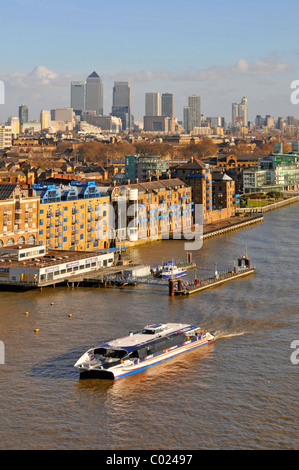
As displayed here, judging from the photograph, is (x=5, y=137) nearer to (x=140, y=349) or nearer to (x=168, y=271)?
(x=168, y=271)

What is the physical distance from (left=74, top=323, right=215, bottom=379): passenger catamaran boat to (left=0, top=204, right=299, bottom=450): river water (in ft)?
1.04

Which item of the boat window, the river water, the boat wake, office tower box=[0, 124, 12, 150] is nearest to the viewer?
the river water

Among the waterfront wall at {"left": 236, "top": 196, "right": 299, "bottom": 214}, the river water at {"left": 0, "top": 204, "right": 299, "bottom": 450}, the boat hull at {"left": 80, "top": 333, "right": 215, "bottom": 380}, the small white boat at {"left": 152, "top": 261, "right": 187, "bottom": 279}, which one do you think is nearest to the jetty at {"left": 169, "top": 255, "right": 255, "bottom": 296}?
the river water at {"left": 0, "top": 204, "right": 299, "bottom": 450}

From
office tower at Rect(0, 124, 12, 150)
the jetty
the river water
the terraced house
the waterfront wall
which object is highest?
office tower at Rect(0, 124, 12, 150)

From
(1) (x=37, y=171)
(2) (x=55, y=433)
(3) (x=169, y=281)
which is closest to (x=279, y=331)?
(3) (x=169, y=281)

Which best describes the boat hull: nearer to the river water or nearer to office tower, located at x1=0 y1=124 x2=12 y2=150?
the river water

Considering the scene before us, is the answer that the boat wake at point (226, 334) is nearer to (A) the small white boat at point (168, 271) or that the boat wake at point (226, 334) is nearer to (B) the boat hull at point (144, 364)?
(B) the boat hull at point (144, 364)

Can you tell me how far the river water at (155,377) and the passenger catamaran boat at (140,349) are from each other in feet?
1.04

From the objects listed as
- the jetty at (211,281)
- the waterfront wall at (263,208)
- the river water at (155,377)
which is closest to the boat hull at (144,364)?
the river water at (155,377)

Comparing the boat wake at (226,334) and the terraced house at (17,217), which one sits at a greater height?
the terraced house at (17,217)

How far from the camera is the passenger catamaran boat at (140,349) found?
24.5 metres

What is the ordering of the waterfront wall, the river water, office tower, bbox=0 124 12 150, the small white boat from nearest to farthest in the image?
the river water → the small white boat → the waterfront wall → office tower, bbox=0 124 12 150

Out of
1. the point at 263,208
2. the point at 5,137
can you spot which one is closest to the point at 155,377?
the point at 263,208

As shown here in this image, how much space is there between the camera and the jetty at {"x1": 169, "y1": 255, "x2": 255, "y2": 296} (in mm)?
36031
